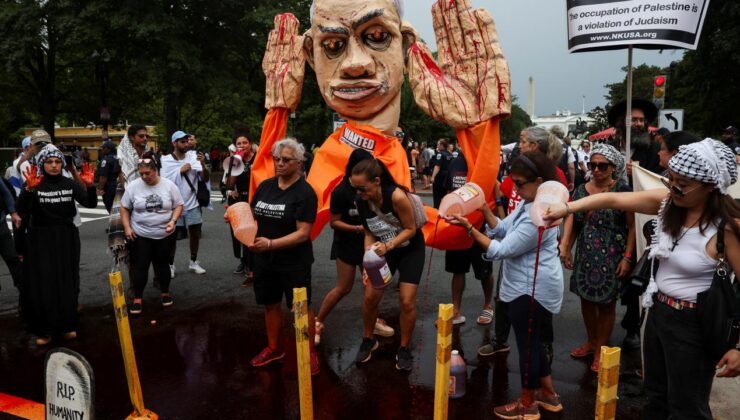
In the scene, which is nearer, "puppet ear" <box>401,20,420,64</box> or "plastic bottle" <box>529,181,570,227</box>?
"plastic bottle" <box>529,181,570,227</box>

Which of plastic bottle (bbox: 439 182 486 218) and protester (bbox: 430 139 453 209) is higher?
plastic bottle (bbox: 439 182 486 218)

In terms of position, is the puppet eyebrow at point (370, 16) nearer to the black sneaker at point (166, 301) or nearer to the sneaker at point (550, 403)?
the sneaker at point (550, 403)

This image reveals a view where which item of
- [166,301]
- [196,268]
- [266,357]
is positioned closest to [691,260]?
[266,357]

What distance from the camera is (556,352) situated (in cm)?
478

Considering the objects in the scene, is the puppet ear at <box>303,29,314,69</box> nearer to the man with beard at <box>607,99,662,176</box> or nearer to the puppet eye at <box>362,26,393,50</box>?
the puppet eye at <box>362,26,393,50</box>

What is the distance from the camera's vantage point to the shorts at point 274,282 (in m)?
4.32

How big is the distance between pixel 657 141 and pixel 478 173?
1.85m

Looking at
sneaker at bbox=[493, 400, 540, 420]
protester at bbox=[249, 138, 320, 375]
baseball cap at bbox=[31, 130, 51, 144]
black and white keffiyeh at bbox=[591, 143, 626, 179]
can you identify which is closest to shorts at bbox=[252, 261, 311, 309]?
protester at bbox=[249, 138, 320, 375]

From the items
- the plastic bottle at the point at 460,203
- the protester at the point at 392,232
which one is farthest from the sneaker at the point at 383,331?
the plastic bottle at the point at 460,203

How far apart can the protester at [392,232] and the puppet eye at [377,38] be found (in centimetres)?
147

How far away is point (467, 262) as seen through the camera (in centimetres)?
516

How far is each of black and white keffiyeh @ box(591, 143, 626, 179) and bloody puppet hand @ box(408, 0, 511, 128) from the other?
80cm

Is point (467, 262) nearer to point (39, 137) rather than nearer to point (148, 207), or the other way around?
point (148, 207)

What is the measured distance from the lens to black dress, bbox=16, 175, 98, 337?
16.2 ft
